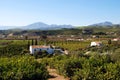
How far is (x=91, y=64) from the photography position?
2834 centimetres

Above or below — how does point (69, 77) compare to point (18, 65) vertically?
below

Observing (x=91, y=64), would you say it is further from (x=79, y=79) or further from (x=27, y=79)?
(x=27, y=79)

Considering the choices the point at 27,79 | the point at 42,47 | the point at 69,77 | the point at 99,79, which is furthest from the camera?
the point at 42,47

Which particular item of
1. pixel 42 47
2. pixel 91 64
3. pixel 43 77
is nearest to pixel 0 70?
pixel 43 77

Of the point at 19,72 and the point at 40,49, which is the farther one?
the point at 40,49

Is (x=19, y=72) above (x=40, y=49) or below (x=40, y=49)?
above

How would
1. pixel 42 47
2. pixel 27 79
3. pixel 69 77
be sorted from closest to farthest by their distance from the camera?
pixel 27 79 → pixel 69 77 → pixel 42 47

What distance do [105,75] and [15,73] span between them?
8914 millimetres

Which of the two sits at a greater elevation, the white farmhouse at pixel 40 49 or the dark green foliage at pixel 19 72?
the dark green foliage at pixel 19 72

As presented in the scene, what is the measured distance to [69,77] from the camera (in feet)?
98.0

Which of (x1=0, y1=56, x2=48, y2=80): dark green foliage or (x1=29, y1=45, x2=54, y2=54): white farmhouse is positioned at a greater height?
(x1=0, y1=56, x2=48, y2=80): dark green foliage

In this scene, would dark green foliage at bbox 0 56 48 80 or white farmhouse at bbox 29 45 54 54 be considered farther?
white farmhouse at bbox 29 45 54 54

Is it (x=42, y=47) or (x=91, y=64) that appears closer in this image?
(x=91, y=64)

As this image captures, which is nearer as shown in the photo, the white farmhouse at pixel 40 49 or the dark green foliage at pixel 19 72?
the dark green foliage at pixel 19 72
